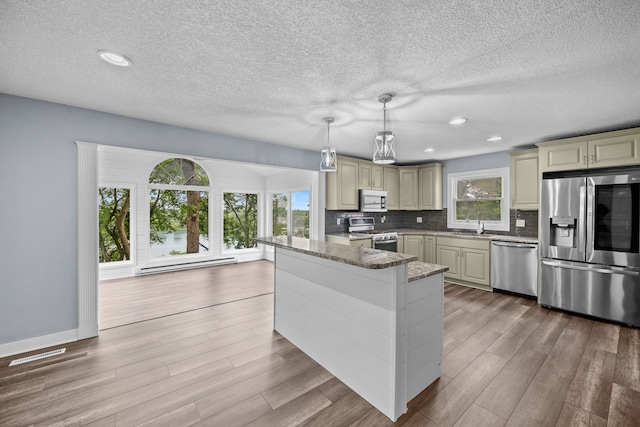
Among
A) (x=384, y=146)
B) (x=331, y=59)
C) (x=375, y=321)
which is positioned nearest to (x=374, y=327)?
(x=375, y=321)

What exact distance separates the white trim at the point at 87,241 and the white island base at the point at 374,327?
7.26 ft

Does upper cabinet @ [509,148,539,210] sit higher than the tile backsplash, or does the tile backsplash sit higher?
upper cabinet @ [509,148,539,210]

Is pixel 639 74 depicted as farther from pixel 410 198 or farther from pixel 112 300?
pixel 112 300

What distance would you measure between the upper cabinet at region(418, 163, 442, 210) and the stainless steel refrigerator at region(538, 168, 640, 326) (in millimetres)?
1935

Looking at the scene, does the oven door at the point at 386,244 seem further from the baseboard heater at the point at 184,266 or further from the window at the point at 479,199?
the baseboard heater at the point at 184,266

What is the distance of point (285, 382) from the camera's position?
2.11 metres

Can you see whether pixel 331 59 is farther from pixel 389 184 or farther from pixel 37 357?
pixel 389 184

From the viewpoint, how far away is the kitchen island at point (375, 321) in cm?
176

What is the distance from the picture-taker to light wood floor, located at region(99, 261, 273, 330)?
11.6 feet

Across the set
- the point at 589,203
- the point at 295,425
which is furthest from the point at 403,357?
the point at 589,203

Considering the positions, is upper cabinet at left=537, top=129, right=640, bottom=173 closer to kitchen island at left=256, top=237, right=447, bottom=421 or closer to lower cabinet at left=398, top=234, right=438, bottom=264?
lower cabinet at left=398, top=234, right=438, bottom=264

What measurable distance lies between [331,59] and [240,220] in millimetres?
5821

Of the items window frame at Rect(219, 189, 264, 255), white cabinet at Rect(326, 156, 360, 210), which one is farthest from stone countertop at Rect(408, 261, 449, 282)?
window frame at Rect(219, 189, 264, 255)

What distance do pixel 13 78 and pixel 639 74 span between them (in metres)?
4.77
